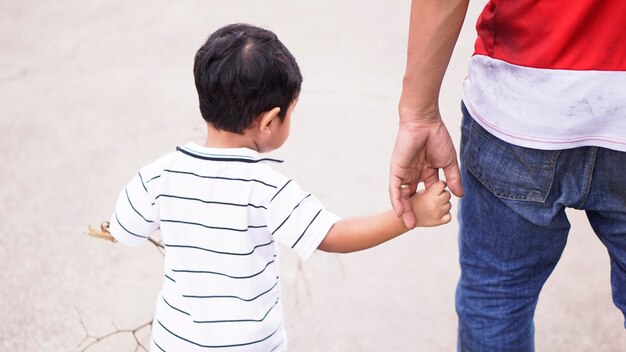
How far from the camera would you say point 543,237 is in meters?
1.43

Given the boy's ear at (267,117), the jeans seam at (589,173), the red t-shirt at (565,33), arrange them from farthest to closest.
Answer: the boy's ear at (267,117)
the jeans seam at (589,173)
the red t-shirt at (565,33)

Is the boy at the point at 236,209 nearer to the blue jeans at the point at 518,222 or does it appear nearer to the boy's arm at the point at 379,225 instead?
the boy's arm at the point at 379,225

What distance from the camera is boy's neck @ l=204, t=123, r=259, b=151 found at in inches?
53.6

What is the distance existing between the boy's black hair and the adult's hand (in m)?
0.22

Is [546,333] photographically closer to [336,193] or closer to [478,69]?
[336,193]

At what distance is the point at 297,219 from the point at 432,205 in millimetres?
237

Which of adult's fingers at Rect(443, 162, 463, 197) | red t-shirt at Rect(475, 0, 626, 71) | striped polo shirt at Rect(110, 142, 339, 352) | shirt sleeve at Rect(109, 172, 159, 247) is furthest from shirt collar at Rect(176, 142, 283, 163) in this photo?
red t-shirt at Rect(475, 0, 626, 71)

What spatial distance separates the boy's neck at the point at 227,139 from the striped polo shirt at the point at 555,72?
41cm

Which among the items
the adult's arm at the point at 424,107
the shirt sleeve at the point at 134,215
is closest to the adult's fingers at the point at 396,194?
the adult's arm at the point at 424,107

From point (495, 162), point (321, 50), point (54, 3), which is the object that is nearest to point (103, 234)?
point (495, 162)

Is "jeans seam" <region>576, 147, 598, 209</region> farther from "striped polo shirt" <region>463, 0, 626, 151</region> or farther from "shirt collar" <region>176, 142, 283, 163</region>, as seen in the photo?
"shirt collar" <region>176, 142, 283, 163</region>

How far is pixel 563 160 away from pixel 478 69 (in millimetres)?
213

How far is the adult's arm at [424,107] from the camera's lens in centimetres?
126

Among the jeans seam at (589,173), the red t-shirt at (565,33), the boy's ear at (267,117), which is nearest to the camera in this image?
the red t-shirt at (565,33)
